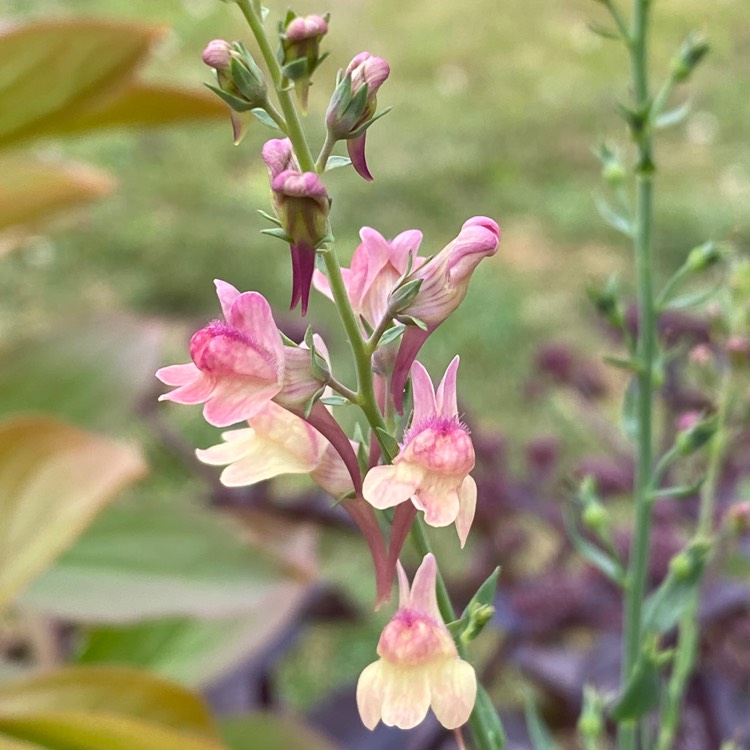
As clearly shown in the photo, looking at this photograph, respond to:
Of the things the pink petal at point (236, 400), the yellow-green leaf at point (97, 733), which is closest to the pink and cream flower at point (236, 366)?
the pink petal at point (236, 400)

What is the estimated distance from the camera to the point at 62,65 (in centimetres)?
70

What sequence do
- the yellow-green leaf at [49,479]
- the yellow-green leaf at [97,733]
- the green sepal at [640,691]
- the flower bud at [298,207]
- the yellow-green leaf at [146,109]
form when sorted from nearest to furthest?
1. the flower bud at [298,207]
2. the green sepal at [640,691]
3. the yellow-green leaf at [97,733]
4. the yellow-green leaf at [49,479]
5. the yellow-green leaf at [146,109]

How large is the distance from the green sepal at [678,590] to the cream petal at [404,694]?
0.58 feet

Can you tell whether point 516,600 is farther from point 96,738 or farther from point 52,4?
point 52,4

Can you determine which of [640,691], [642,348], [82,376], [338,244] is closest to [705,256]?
[642,348]

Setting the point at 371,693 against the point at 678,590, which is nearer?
the point at 371,693

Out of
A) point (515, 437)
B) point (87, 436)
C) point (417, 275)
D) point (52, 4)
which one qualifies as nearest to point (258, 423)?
point (417, 275)

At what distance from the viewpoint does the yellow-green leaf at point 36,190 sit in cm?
81

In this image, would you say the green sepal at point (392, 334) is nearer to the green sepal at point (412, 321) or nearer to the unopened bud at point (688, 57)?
the green sepal at point (412, 321)

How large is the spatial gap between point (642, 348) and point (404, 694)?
0.21m

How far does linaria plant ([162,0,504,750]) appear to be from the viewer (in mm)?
255

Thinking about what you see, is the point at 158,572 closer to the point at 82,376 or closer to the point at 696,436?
the point at 82,376

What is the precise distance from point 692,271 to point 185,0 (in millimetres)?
2636

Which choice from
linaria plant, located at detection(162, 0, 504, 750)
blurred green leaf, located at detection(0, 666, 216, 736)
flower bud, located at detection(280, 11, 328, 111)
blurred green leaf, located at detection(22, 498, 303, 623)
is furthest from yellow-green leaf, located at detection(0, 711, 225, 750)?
flower bud, located at detection(280, 11, 328, 111)
